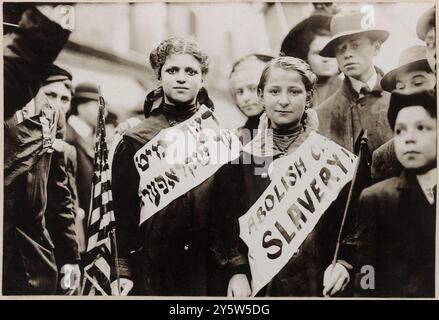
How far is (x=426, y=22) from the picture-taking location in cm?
316

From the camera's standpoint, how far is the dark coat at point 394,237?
3.10 metres

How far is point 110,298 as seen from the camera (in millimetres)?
3137

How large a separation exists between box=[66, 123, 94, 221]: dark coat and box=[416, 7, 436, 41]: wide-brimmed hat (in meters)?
2.26

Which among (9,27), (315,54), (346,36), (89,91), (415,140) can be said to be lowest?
(415,140)

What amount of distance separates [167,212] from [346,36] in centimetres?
161

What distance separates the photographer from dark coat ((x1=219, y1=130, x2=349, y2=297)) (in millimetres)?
3088

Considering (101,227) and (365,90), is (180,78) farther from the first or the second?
(365,90)

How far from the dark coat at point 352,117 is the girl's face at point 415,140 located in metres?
0.08

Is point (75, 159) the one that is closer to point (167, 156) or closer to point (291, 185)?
point (167, 156)

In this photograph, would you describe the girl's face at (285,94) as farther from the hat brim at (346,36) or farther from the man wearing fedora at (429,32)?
the man wearing fedora at (429,32)

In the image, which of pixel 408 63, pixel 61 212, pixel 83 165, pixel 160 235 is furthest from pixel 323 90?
pixel 61 212

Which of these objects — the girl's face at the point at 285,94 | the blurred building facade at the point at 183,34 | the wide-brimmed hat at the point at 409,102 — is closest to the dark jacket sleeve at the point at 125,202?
the blurred building facade at the point at 183,34

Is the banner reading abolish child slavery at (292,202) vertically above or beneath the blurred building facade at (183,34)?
beneath

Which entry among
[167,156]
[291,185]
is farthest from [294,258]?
[167,156]
